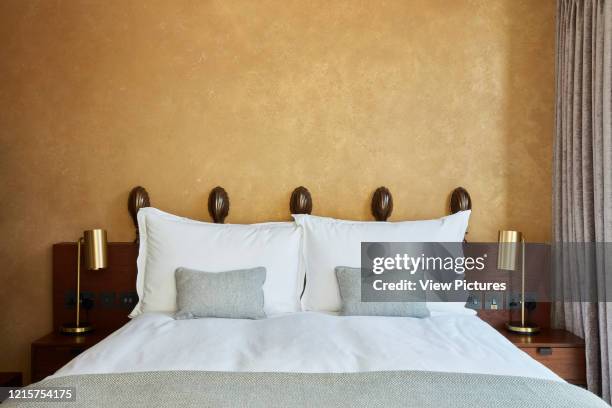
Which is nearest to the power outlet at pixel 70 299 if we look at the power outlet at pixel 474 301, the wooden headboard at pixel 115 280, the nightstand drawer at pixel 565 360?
the wooden headboard at pixel 115 280

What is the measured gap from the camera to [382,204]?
10.6 ft

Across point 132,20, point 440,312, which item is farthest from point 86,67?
point 440,312

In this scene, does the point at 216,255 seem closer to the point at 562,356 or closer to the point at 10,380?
the point at 10,380

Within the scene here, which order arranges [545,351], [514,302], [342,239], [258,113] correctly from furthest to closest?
[258,113] → [514,302] → [342,239] → [545,351]

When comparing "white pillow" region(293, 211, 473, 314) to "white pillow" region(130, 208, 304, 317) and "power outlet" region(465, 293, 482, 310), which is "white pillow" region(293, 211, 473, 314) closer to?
"white pillow" region(130, 208, 304, 317)

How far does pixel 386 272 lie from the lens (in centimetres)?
Result: 277

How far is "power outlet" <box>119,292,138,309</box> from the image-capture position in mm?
3148

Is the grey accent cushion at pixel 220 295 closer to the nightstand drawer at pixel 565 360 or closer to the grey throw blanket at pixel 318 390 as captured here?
the grey throw blanket at pixel 318 390

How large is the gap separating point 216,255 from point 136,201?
0.66m

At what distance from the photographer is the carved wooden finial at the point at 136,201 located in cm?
319

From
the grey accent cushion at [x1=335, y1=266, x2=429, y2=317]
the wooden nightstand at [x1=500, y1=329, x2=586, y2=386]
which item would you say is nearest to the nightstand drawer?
the wooden nightstand at [x1=500, y1=329, x2=586, y2=386]

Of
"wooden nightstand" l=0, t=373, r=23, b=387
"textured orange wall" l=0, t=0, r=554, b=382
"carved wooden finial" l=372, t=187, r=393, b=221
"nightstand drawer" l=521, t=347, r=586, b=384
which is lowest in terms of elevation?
"wooden nightstand" l=0, t=373, r=23, b=387

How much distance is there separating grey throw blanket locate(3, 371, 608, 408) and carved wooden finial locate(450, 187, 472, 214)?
1499 millimetres

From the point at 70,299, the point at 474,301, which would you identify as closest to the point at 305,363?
the point at 474,301
